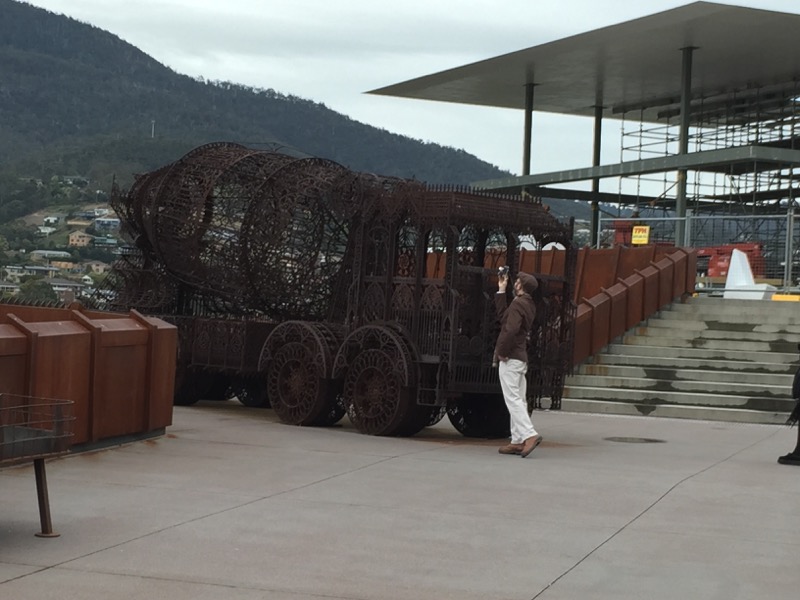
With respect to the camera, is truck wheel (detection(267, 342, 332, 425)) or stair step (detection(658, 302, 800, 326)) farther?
stair step (detection(658, 302, 800, 326))

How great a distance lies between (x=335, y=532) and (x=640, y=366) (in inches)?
554

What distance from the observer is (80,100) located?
365 ft

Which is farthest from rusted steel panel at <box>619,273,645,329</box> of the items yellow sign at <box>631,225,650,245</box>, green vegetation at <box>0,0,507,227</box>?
green vegetation at <box>0,0,507,227</box>

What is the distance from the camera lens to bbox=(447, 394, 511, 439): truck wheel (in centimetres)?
1576

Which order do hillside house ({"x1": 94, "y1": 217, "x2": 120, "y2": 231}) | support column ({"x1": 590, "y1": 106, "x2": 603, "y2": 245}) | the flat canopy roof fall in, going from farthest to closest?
support column ({"x1": 590, "y1": 106, "x2": 603, "y2": 245}) → the flat canopy roof → hillside house ({"x1": 94, "y1": 217, "x2": 120, "y2": 231})

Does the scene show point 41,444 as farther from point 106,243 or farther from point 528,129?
point 528,129

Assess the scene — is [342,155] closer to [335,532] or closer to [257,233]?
[257,233]

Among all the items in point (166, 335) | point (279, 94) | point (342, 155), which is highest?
point (279, 94)

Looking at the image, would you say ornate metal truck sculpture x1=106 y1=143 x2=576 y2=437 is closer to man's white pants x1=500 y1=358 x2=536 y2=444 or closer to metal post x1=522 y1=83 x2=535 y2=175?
man's white pants x1=500 y1=358 x2=536 y2=444

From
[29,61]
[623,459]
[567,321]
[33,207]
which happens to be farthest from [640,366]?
[29,61]

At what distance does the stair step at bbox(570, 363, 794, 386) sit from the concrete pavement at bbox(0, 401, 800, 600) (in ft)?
20.2

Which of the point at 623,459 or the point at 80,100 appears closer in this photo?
the point at 623,459

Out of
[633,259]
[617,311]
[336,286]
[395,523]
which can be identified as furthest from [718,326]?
[395,523]

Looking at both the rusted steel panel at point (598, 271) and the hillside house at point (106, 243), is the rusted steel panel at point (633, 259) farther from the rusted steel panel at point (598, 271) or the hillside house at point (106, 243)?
the hillside house at point (106, 243)
